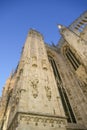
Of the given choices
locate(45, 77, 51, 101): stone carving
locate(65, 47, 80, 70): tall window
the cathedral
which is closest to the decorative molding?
the cathedral

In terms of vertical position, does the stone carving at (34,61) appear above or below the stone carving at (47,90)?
above

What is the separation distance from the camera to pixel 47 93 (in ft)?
25.0

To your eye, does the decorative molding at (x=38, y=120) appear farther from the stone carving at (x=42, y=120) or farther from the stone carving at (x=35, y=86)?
the stone carving at (x=35, y=86)

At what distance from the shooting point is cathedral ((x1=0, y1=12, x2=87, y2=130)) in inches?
231

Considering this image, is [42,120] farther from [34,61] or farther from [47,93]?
[34,61]

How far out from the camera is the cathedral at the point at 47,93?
5857 millimetres

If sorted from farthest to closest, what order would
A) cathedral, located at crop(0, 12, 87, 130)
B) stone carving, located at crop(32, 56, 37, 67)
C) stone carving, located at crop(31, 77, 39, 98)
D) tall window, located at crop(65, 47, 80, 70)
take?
1. tall window, located at crop(65, 47, 80, 70)
2. stone carving, located at crop(32, 56, 37, 67)
3. stone carving, located at crop(31, 77, 39, 98)
4. cathedral, located at crop(0, 12, 87, 130)

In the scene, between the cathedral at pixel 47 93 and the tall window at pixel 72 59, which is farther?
the tall window at pixel 72 59

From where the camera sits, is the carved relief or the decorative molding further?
the carved relief

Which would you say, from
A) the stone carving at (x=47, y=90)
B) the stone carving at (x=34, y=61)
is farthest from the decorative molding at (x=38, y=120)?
the stone carving at (x=34, y=61)

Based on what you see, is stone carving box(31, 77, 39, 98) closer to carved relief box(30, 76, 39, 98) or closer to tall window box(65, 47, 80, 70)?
carved relief box(30, 76, 39, 98)

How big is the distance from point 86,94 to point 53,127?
6.33 m

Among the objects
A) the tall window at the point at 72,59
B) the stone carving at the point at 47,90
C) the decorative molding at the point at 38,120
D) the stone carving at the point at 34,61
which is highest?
the tall window at the point at 72,59

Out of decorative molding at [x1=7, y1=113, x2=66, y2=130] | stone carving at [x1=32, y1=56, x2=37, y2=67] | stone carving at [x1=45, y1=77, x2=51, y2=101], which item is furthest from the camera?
stone carving at [x1=32, y1=56, x2=37, y2=67]
